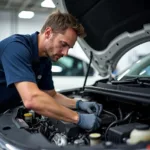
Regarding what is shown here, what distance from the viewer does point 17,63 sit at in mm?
1653

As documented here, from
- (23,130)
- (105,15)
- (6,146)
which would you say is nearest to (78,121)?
(23,130)

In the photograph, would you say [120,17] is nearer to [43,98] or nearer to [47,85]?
[47,85]

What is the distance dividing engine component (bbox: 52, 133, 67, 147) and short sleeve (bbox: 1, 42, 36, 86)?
36cm

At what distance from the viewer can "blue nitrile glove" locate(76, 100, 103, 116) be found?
181 centimetres

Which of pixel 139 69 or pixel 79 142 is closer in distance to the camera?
pixel 79 142

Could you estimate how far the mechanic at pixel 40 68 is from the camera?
61.2 inches

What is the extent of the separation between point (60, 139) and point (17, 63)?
0.53 metres

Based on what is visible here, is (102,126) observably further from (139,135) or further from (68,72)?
(68,72)

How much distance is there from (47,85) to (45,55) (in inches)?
15.6

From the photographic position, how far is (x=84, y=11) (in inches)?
91.2

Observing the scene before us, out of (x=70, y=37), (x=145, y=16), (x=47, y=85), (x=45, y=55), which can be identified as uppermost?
(x=145, y=16)

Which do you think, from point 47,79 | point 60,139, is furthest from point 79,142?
point 47,79

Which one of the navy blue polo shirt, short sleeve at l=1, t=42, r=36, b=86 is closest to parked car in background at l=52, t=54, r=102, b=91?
the navy blue polo shirt

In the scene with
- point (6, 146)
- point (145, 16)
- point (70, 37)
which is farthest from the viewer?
point (145, 16)
